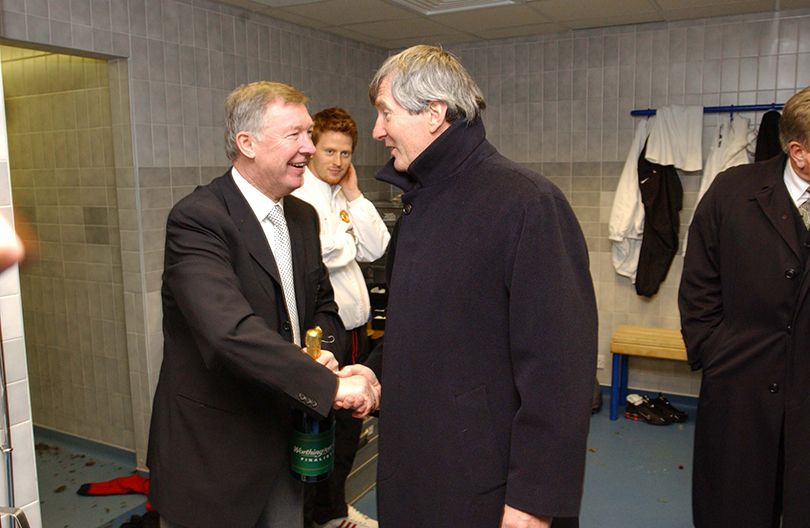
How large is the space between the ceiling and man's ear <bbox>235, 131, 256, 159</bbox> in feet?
6.88

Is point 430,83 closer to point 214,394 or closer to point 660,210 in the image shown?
point 214,394

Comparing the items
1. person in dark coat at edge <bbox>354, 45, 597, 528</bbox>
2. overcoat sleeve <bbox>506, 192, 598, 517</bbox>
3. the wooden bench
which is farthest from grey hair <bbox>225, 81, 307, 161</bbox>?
the wooden bench

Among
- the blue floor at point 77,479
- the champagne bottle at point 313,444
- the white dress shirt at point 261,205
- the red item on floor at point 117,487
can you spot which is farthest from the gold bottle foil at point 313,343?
the red item on floor at point 117,487

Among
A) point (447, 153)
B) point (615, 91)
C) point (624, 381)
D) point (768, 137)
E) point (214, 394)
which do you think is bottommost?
point (624, 381)

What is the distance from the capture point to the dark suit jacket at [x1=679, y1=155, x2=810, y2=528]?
212 cm

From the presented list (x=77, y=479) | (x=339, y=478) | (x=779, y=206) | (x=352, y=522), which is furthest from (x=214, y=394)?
(x=77, y=479)

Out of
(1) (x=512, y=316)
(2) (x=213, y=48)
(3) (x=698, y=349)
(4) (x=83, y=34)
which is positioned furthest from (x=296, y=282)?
(2) (x=213, y=48)

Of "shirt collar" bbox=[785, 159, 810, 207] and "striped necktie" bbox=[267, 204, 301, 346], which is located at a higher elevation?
"shirt collar" bbox=[785, 159, 810, 207]

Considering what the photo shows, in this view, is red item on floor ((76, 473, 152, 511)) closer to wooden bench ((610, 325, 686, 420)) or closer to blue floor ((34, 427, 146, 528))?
blue floor ((34, 427, 146, 528))

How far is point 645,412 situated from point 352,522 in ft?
7.18

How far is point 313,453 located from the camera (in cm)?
184

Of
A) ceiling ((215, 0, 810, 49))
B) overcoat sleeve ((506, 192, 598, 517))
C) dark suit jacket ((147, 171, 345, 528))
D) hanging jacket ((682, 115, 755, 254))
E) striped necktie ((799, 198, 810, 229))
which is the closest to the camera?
overcoat sleeve ((506, 192, 598, 517))

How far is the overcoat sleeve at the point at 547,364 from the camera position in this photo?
1362mm

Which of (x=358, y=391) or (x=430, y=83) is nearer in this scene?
(x=430, y=83)
